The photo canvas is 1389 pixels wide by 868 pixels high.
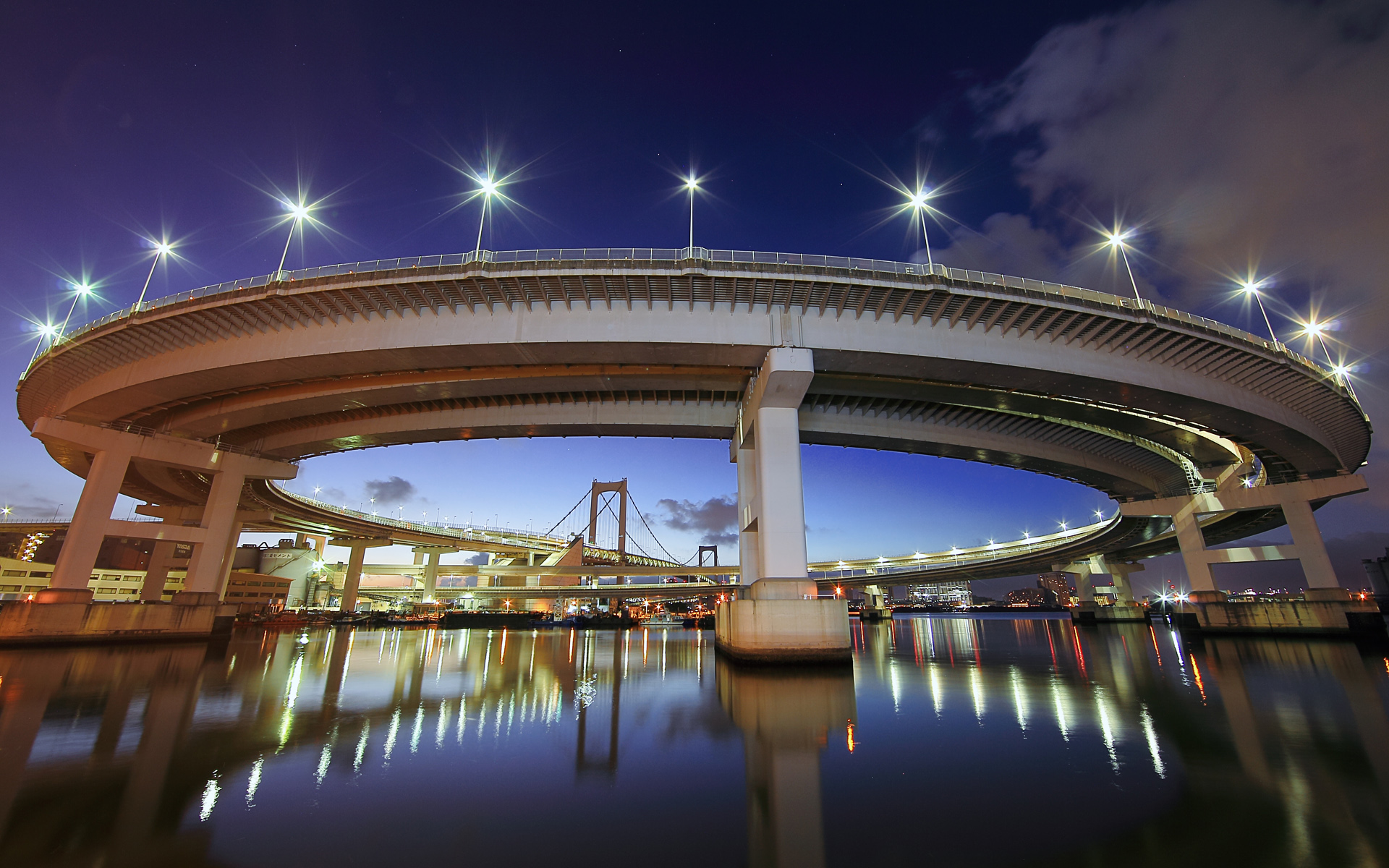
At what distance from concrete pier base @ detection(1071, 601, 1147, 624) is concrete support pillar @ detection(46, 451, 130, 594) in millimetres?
102011

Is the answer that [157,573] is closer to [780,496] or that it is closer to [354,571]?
[354,571]

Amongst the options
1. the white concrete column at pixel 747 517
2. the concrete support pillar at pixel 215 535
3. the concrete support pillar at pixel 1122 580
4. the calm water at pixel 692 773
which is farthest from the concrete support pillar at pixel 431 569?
the concrete support pillar at pixel 1122 580

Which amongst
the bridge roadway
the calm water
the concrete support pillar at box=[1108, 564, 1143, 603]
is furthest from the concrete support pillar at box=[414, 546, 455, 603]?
the concrete support pillar at box=[1108, 564, 1143, 603]

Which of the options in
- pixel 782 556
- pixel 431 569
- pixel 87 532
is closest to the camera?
pixel 782 556

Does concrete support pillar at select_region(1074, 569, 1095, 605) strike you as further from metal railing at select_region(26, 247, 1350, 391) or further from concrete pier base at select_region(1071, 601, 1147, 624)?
metal railing at select_region(26, 247, 1350, 391)

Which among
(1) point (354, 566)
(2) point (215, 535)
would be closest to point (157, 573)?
(2) point (215, 535)

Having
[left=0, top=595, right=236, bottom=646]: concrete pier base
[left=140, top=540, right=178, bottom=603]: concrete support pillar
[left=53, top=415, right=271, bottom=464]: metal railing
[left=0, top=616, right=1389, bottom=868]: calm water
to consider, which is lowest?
[left=0, top=616, right=1389, bottom=868]: calm water

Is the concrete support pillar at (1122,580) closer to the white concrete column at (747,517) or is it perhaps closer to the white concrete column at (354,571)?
the white concrete column at (747,517)

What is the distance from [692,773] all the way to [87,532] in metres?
41.1

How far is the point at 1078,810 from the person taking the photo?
6523mm

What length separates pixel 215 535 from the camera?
36.5 metres

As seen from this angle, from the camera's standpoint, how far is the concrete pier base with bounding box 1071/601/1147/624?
262 ft

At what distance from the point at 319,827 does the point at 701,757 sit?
5.39 meters

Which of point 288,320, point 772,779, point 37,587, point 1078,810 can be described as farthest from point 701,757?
point 37,587
